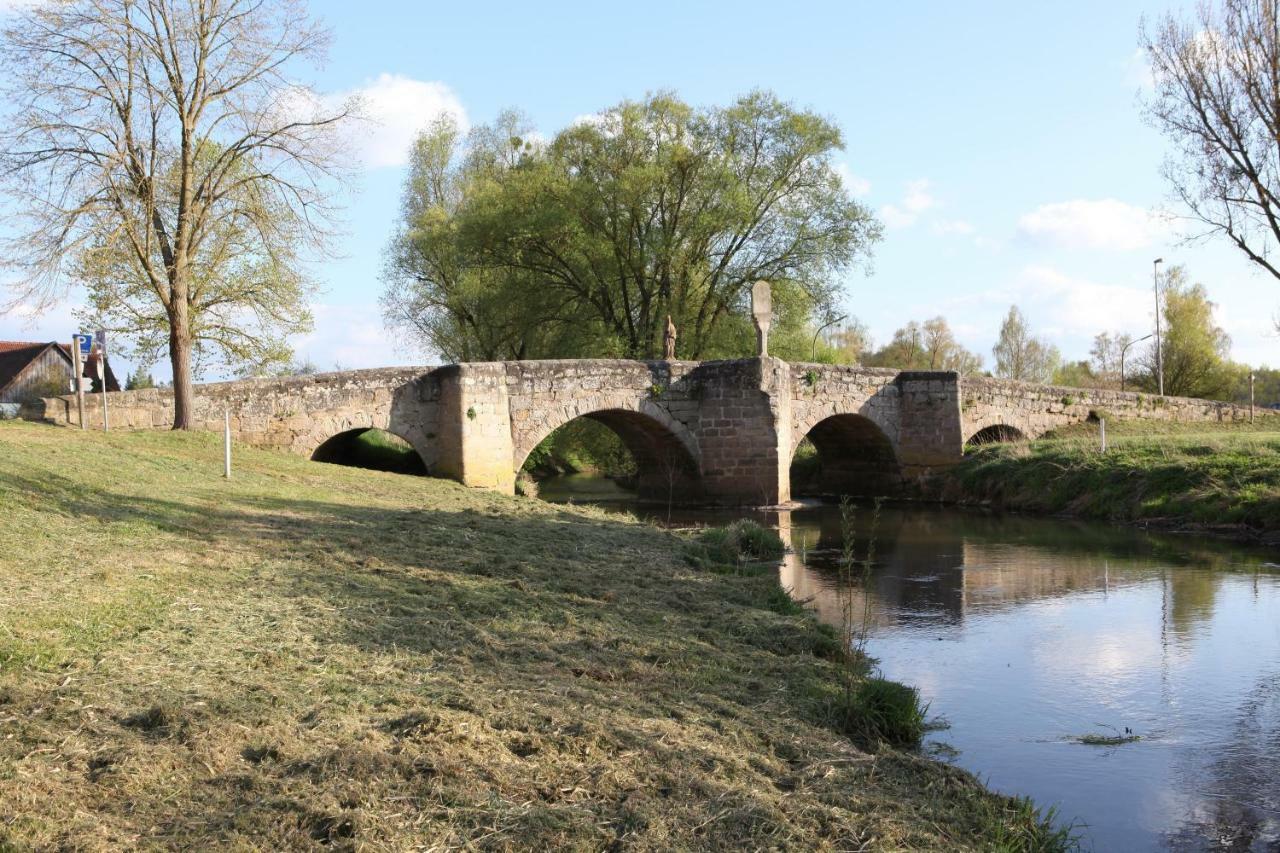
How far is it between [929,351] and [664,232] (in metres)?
28.4

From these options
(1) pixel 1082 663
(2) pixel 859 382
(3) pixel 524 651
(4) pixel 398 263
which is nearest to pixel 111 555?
(3) pixel 524 651

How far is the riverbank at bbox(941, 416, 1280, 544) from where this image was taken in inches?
619

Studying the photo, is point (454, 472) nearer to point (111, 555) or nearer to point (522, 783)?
point (111, 555)

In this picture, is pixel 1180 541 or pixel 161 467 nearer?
pixel 161 467

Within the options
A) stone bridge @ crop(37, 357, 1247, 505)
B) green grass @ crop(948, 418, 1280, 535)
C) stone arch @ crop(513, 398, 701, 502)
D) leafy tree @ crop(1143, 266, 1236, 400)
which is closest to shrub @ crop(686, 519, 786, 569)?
stone bridge @ crop(37, 357, 1247, 505)

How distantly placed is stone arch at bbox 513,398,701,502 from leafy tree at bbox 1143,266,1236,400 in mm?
30299

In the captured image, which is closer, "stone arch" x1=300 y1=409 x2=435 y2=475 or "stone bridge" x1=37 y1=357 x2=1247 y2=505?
"stone bridge" x1=37 y1=357 x2=1247 y2=505

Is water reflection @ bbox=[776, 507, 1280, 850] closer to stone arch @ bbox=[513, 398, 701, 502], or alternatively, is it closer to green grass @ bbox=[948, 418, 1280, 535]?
green grass @ bbox=[948, 418, 1280, 535]

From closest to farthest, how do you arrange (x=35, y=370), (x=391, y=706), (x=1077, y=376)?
1. (x=391, y=706)
2. (x=35, y=370)
3. (x=1077, y=376)

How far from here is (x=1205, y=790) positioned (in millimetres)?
5164

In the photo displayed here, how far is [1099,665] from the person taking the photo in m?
7.77

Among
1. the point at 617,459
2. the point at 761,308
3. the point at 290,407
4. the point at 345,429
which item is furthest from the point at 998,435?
the point at 290,407

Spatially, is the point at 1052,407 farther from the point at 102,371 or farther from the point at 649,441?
the point at 102,371

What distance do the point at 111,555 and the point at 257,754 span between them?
323 centimetres
